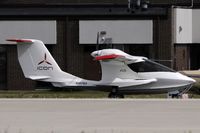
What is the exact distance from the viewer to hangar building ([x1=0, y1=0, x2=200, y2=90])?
117 ft

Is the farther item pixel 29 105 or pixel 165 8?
pixel 165 8

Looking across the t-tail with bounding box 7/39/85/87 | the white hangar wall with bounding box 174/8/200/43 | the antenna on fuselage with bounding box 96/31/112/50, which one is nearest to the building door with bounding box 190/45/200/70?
the white hangar wall with bounding box 174/8/200/43

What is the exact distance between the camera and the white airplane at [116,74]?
25672 mm

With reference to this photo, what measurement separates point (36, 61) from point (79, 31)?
1049cm

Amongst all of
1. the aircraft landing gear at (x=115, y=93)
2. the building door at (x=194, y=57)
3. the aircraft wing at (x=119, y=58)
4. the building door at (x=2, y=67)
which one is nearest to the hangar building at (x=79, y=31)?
the building door at (x=2, y=67)

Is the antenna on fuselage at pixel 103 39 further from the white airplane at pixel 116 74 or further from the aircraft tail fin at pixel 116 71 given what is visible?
the white airplane at pixel 116 74

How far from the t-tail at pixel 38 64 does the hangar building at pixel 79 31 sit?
9558mm

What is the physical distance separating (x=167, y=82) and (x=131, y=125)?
1366cm

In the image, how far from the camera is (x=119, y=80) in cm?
2597

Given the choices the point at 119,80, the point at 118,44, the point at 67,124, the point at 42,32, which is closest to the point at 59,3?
the point at 42,32

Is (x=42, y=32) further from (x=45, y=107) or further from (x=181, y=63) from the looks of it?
(x=45, y=107)

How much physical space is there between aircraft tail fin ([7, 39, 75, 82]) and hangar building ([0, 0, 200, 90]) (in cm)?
959

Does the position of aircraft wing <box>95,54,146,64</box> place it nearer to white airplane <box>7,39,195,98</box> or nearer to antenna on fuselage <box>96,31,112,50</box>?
white airplane <box>7,39,195,98</box>

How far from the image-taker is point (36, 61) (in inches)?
1021
